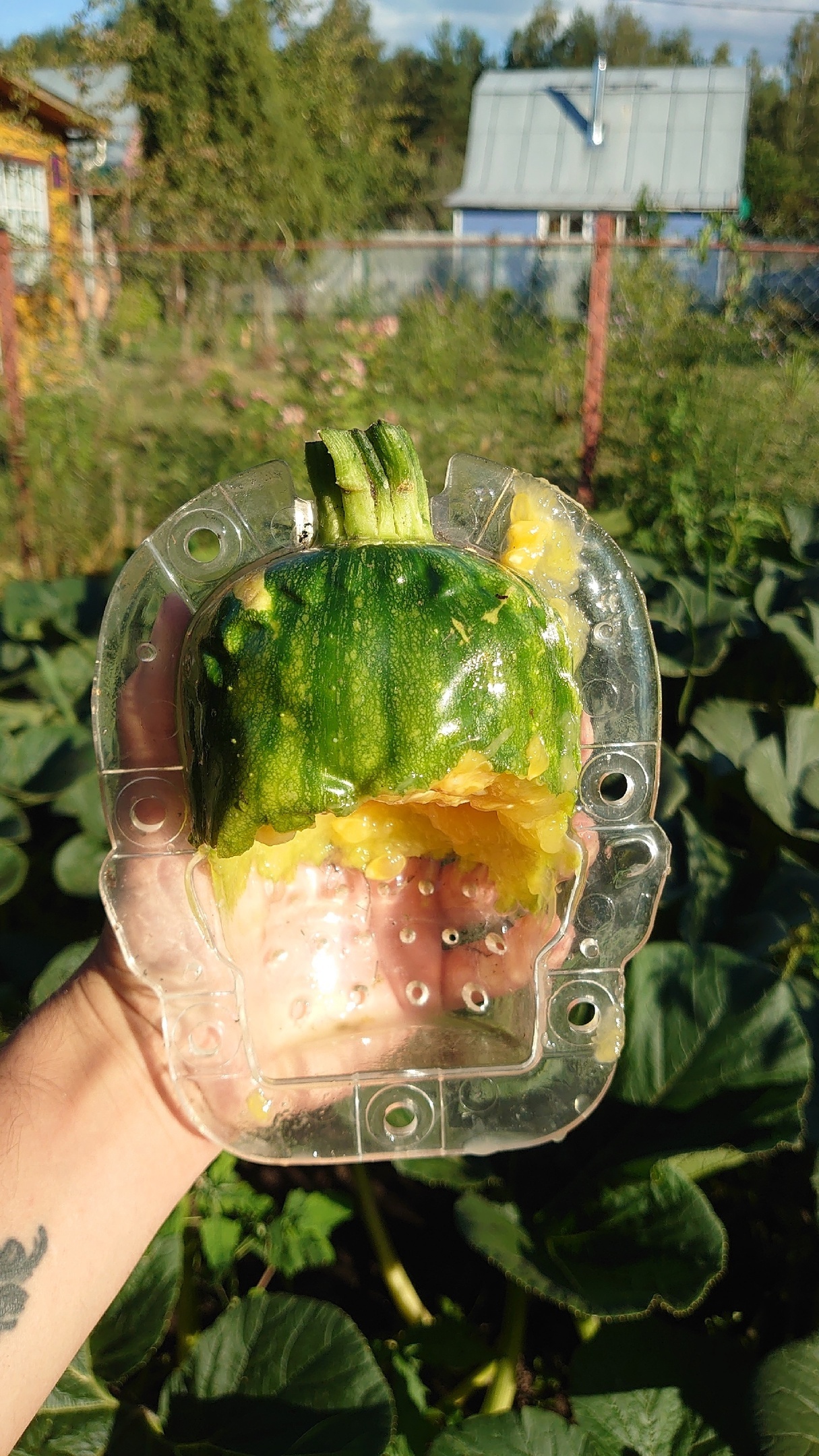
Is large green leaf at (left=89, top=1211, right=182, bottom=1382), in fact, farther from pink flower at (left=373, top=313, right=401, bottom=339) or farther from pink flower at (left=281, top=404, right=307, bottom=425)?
pink flower at (left=373, top=313, right=401, bottom=339)

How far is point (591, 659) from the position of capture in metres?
1.63

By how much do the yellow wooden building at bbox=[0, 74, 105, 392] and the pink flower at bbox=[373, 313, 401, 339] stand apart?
2.69m

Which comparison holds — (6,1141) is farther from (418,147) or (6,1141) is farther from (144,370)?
(418,147)

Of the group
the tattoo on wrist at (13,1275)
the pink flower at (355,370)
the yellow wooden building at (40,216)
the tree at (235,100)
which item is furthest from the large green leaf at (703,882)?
the tree at (235,100)

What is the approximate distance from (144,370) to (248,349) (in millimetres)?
1529

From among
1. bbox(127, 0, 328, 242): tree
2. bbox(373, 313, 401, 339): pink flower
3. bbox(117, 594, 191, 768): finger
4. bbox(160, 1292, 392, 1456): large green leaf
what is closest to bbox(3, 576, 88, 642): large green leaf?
bbox(117, 594, 191, 768): finger

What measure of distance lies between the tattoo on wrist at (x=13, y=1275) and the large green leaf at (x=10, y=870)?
4.86ft

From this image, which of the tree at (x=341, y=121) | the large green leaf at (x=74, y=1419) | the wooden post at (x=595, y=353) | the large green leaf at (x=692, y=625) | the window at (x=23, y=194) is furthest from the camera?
the tree at (x=341, y=121)

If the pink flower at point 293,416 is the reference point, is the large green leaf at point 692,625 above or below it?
below

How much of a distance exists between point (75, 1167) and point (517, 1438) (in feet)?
3.10

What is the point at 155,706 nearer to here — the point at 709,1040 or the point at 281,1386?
the point at 281,1386

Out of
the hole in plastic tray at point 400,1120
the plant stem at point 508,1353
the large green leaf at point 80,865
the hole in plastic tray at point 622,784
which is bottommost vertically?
the plant stem at point 508,1353

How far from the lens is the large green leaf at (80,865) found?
290 cm

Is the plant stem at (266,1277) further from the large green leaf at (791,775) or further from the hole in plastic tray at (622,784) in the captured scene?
the large green leaf at (791,775)
